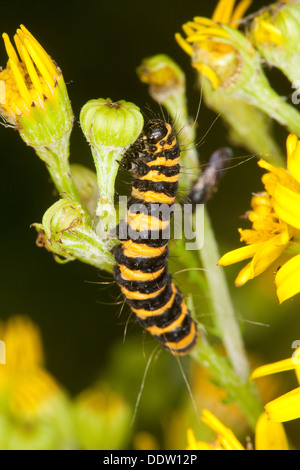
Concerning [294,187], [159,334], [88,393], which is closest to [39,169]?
[88,393]

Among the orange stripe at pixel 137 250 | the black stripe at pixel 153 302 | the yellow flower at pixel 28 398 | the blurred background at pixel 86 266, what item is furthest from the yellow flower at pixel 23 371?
the orange stripe at pixel 137 250

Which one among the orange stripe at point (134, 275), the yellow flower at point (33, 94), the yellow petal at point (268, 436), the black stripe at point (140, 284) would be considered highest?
the yellow flower at point (33, 94)

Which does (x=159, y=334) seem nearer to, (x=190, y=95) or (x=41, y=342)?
(x=41, y=342)

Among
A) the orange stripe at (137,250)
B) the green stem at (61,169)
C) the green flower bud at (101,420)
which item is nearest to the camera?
the orange stripe at (137,250)

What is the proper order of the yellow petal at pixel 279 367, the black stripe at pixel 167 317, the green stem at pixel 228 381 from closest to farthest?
the yellow petal at pixel 279 367
the black stripe at pixel 167 317
the green stem at pixel 228 381

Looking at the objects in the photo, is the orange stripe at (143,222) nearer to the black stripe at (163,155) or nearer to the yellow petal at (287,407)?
the black stripe at (163,155)

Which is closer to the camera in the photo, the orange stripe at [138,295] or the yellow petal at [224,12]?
the orange stripe at [138,295]

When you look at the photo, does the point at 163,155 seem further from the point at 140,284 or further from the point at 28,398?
the point at 28,398
